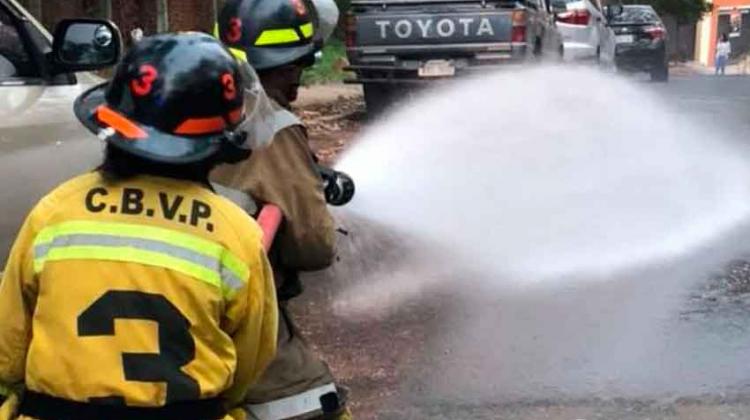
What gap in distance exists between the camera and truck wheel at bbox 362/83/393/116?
13.9 meters

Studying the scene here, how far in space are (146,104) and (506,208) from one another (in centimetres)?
678

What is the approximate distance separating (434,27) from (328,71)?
794 centimetres

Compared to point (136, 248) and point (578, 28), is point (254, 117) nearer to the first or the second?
point (136, 248)

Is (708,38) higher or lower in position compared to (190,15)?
lower

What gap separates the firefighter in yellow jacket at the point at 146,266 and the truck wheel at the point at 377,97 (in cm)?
1161

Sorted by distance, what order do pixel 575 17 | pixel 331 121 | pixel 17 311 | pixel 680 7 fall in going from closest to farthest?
pixel 17 311, pixel 331 121, pixel 575 17, pixel 680 7

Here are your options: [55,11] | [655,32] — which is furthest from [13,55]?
[655,32]

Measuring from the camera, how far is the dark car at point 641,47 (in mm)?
24234

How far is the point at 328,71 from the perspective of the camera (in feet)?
68.4

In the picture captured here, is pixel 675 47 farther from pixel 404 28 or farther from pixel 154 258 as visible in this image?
pixel 154 258

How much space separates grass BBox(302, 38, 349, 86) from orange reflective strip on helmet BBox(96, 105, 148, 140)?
16801 millimetres

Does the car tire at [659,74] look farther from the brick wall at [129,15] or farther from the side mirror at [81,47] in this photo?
the side mirror at [81,47]

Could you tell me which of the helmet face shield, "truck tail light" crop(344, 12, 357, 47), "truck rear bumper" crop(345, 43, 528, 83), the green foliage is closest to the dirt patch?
"truck rear bumper" crop(345, 43, 528, 83)

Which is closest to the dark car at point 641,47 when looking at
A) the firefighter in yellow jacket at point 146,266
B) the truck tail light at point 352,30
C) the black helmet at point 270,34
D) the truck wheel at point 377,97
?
the truck wheel at point 377,97
